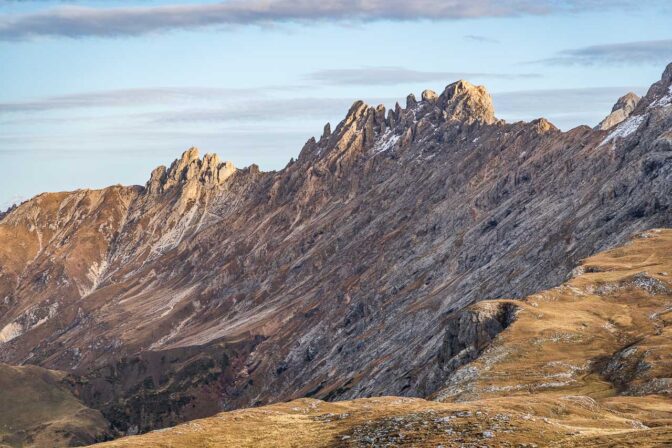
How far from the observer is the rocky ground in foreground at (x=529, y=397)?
90062 mm

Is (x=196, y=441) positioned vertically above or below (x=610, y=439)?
below

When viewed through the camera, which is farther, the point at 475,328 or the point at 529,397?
the point at 475,328

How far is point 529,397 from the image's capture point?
395 feet

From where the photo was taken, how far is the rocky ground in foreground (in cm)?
9006

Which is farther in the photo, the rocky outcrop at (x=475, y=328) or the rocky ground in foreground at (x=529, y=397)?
the rocky outcrop at (x=475, y=328)

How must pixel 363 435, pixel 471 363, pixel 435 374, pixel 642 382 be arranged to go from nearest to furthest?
1. pixel 363 435
2. pixel 642 382
3. pixel 471 363
4. pixel 435 374

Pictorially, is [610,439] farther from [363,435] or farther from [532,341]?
[532,341]

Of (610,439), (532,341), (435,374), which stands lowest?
(435,374)

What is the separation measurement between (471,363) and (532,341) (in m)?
11.9

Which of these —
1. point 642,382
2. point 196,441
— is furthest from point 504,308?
point 196,441

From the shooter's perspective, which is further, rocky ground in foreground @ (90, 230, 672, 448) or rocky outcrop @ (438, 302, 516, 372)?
rocky outcrop @ (438, 302, 516, 372)

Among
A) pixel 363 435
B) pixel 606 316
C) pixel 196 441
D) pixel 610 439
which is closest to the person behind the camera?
pixel 610 439

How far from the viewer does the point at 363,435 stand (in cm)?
9325

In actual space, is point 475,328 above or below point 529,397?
below
